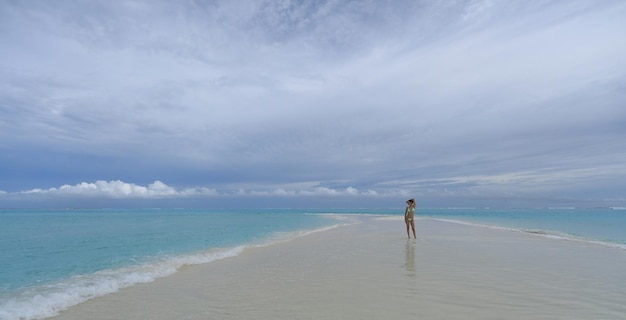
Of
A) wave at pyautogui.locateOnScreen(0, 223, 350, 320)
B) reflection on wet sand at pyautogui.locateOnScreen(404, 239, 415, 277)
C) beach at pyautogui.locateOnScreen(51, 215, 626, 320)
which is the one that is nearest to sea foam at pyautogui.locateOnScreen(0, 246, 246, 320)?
wave at pyautogui.locateOnScreen(0, 223, 350, 320)

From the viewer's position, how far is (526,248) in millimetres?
18422

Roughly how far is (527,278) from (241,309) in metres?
8.44

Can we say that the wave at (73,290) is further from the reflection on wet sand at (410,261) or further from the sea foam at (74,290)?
the reflection on wet sand at (410,261)

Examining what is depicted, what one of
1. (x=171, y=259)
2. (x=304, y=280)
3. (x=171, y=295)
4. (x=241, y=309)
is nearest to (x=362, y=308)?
(x=241, y=309)

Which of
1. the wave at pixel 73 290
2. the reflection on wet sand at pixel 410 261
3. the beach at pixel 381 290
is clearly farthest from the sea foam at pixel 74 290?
the reflection on wet sand at pixel 410 261

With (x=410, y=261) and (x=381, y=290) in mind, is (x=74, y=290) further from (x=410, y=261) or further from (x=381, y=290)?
(x=410, y=261)

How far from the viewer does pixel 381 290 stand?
359 inches

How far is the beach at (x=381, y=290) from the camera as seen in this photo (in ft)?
24.3

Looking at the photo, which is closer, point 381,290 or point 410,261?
point 381,290

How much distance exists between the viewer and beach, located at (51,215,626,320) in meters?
7.39

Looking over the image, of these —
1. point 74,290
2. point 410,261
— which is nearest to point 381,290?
point 410,261

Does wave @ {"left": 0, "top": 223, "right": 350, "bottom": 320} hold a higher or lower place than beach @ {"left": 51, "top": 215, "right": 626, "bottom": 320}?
lower

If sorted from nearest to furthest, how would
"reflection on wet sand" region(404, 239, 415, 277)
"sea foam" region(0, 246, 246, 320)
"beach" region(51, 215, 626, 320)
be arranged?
"beach" region(51, 215, 626, 320), "sea foam" region(0, 246, 246, 320), "reflection on wet sand" region(404, 239, 415, 277)

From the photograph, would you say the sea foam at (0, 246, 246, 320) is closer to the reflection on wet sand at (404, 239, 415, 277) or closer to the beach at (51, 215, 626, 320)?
the beach at (51, 215, 626, 320)
